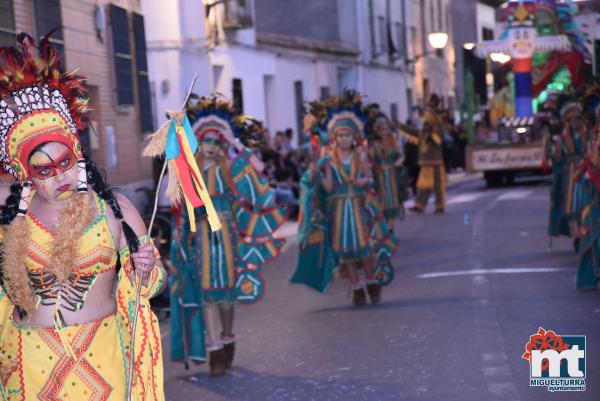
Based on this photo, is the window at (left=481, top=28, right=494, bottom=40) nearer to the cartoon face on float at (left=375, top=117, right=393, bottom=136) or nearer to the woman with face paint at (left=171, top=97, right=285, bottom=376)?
the cartoon face on float at (left=375, top=117, right=393, bottom=136)

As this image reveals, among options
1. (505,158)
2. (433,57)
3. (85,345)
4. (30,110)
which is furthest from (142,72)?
(433,57)

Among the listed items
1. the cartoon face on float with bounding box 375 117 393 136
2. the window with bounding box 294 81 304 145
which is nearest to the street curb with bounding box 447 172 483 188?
the window with bounding box 294 81 304 145

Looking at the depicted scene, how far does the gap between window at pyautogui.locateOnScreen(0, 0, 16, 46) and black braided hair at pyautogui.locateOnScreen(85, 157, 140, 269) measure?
7.75 m

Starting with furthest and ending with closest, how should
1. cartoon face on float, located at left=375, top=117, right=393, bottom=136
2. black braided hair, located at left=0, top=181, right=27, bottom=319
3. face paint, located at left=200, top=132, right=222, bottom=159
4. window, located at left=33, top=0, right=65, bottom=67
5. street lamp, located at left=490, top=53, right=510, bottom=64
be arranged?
street lamp, located at left=490, top=53, right=510, bottom=64 → cartoon face on float, located at left=375, top=117, right=393, bottom=136 → window, located at left=33, top=0, right=65, bottom=67 → face paint, located at left=200, top=132, right=222, bottom=159 → black braided hair, located at left=0, top=181, right=27, bottom=319

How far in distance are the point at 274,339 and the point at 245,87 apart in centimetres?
1771

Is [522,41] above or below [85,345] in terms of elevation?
above

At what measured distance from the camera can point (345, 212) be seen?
11.3 meters

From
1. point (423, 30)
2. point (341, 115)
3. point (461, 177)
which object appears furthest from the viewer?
point (423, 30)

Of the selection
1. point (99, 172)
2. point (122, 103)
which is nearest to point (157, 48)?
point (122, 103)

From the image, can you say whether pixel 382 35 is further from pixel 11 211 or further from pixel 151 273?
pixel 11 211

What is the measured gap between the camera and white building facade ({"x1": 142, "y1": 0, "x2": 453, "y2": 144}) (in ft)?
71.3

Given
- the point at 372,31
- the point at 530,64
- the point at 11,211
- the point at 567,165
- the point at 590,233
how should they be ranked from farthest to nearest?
the point at 372,31 → the point at 530,64 → the point at 567,165 → the point at 590,233 → the point at 11,211

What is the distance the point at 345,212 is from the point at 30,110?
6.63 m

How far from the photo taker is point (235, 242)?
8781 mm
